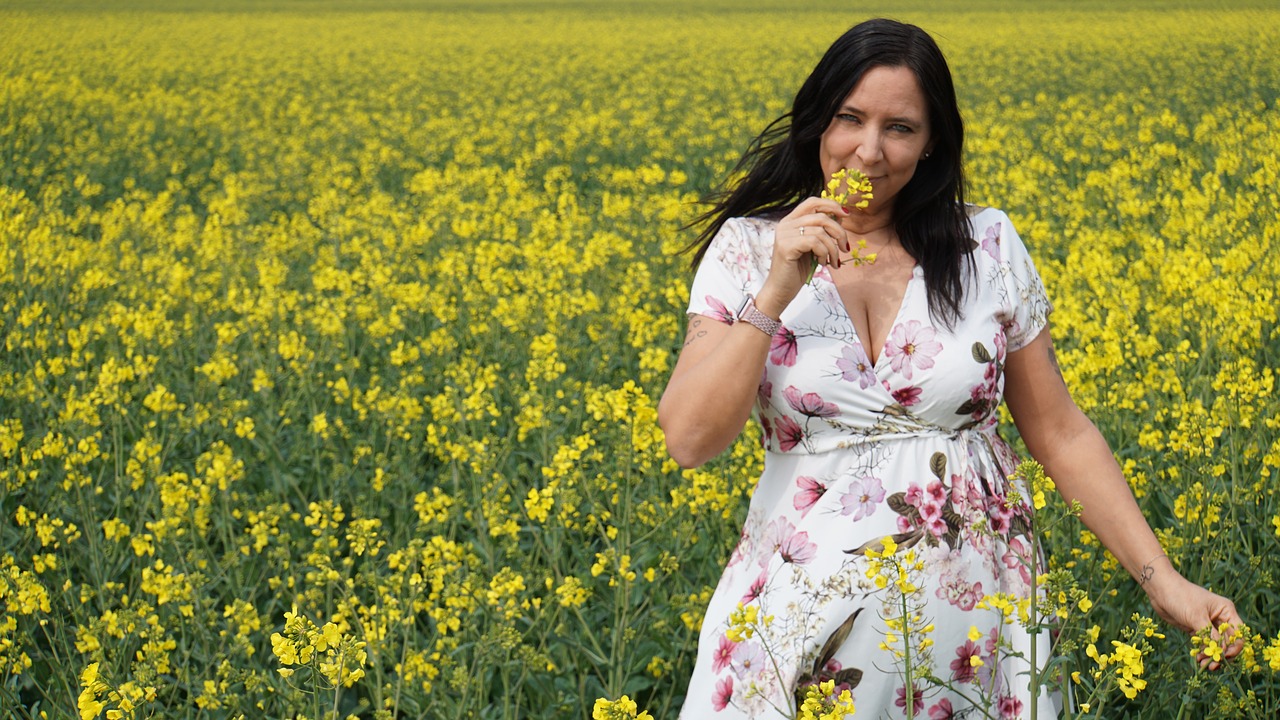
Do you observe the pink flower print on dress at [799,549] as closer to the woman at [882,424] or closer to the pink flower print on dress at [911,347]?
the woman at [882,424]

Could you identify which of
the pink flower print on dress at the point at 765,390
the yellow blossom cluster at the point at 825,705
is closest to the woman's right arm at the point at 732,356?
the pink flower print on dress at the point at 765,390

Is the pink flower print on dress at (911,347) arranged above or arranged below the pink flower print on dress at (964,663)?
above

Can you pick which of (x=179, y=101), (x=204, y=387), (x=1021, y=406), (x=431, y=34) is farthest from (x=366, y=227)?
(x=431, y=34)

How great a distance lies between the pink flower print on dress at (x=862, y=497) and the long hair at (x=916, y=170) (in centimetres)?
31

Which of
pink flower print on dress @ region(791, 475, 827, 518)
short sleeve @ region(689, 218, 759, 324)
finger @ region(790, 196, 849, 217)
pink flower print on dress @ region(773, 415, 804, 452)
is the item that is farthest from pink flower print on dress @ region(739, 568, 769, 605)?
finger @ region(790, 196, 849, 217)

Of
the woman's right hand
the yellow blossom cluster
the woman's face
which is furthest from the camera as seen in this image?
the woman's face

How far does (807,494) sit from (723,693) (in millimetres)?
370

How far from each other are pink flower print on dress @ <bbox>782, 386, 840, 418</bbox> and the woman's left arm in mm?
423

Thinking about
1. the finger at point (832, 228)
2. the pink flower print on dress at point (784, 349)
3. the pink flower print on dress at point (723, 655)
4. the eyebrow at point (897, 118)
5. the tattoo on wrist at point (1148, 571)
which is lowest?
the pink flower print on dress at point (723, 655)

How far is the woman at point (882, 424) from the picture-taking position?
7.07ft

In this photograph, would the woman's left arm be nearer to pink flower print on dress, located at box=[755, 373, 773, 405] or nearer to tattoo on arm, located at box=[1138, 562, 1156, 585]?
tattoo on arm, located at box=[1138, 562, 1156, 585]

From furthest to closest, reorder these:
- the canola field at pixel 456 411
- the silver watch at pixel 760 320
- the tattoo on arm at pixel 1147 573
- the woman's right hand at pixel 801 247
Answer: the canola field at pixel 456 411 < the tattoo on arm at pixel 1147 573 < the silver watch at pixel 760 320 < the woman's right hand at pixel 801 247

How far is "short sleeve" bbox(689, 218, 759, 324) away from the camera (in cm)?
226

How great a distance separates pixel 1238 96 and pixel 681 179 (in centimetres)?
827
